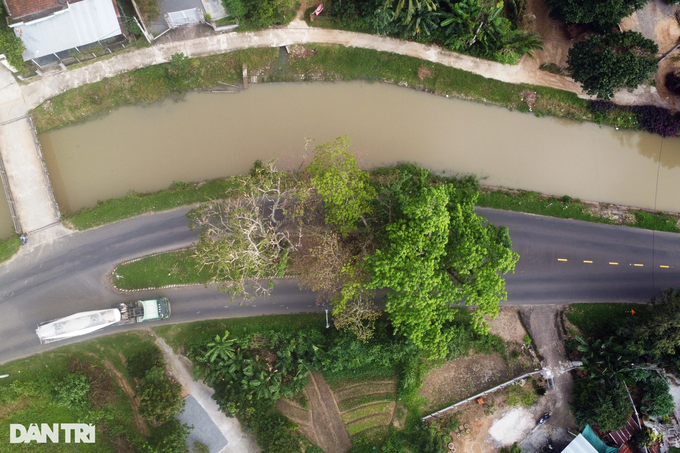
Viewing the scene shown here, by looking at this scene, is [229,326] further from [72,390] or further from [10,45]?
[10,45]

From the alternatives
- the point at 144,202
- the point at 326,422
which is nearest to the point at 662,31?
the point at 326,422

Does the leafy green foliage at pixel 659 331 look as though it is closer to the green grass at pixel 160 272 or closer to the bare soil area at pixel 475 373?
the bare soil area at pixel 475 373

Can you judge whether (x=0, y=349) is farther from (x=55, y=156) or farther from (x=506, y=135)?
(x=506, y=135)

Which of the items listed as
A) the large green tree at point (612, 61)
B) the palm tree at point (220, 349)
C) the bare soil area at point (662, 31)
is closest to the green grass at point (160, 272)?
the palm tree at point (220, 349)

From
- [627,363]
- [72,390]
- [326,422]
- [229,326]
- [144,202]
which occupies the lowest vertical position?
[326,422]

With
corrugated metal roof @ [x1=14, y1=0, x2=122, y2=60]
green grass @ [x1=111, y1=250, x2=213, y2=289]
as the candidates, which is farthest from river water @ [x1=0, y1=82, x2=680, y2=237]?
green grass @ [x1=111, y1=250, x2=213, y2=289]

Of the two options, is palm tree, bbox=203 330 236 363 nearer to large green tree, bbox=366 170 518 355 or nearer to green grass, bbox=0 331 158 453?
green grass, bbox=0 331 158 453
